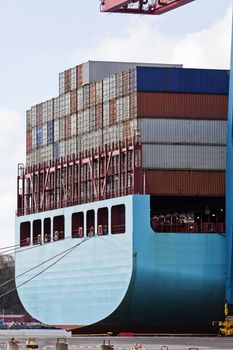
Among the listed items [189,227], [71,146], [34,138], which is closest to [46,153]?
[34,138]

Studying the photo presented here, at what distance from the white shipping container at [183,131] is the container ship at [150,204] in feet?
0.19

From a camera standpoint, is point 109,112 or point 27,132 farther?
point 27,132

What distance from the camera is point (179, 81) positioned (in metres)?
89.4

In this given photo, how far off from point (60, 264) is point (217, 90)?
16.7 m

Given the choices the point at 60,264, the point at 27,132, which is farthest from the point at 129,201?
the point at 27,132

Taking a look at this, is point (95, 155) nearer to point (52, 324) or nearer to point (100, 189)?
point (100, 189)

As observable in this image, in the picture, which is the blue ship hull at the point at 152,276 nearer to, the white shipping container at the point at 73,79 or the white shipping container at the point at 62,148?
the white shipping container at the point at 62,148

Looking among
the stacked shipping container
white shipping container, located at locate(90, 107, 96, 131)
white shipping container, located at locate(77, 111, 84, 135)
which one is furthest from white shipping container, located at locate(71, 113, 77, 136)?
the stacked shipping container

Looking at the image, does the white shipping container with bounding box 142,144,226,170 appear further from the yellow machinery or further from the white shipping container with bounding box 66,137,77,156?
the white shipping container with bounding box 66,137,77,156

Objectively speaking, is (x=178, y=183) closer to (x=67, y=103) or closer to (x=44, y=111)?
(x=67, y=103)

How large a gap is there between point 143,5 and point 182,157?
1520cm

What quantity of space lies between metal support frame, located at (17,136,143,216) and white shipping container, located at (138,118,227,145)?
984mm

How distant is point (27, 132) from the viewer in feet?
358

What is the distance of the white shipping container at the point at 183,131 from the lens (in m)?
89.8
